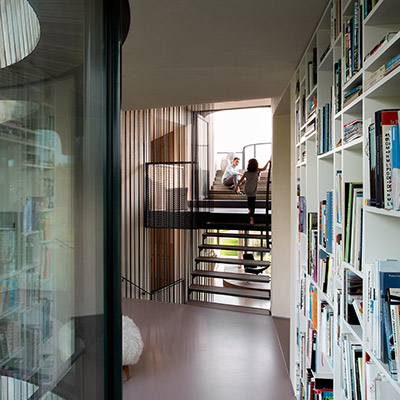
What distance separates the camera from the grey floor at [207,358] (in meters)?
2.82

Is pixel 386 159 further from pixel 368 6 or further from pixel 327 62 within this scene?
pixel 327 62

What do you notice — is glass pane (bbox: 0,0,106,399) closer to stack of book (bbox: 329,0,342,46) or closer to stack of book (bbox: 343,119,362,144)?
stack of book (bbox: 343,119,362,144)

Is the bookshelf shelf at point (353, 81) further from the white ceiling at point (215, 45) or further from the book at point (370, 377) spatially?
the book at point (370, 377)

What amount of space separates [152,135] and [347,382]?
620cm

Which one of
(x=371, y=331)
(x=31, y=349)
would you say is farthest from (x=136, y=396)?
(x=31, y=349)

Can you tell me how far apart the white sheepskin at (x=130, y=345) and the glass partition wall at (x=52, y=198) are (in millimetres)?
2203

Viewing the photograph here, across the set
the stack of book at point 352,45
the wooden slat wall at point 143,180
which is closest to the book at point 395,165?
the stack of book at point 352,45

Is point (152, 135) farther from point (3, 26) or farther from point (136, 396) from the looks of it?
point (3, 26)

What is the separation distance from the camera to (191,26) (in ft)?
7.32

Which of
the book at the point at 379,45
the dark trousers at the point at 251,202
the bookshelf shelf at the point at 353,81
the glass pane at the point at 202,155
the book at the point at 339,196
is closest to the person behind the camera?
the book at the point at 379,45

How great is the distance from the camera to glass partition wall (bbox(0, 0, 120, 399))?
20.9 inches

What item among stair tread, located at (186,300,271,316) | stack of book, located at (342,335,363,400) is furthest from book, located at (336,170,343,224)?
stair tread, located at (186,300,271,316)

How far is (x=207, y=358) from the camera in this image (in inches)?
134

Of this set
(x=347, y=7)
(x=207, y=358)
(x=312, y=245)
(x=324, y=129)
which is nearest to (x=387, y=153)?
(x=347, y=7)
